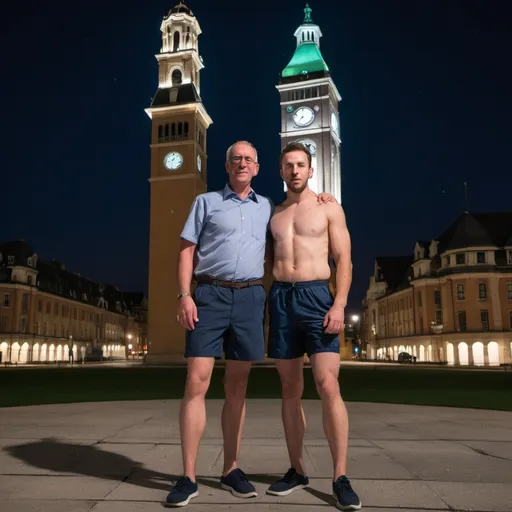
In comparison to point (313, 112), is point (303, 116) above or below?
below

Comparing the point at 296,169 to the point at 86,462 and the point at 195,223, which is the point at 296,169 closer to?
the point at 195,223

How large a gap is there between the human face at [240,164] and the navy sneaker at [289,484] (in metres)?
2.47

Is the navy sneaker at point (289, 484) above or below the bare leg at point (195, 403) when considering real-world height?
below

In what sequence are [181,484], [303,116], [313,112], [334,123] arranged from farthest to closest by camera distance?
[334,123], [303,116], [313,112], [181,484]

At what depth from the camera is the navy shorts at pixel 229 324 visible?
4672 mm

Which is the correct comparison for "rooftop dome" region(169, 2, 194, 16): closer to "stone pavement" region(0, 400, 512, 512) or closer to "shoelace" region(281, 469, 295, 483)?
"stone pavement" region(0, 400, 512, 512)

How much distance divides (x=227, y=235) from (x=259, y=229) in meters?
0.30

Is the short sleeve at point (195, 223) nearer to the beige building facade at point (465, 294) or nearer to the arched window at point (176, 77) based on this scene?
the beige building facade at point (465, 294)

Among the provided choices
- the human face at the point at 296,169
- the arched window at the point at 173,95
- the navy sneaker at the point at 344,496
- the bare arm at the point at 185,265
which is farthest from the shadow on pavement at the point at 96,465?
the arched window at the point at 173,95

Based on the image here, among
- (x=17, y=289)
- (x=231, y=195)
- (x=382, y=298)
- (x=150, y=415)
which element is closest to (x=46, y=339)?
(x=17, y=289)

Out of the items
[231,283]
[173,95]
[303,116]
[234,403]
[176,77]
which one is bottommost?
[234,403]

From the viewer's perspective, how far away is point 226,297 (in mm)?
4730

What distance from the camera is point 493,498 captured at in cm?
405

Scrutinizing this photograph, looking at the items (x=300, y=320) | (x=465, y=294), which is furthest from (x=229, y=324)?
(x=465, y=294)
